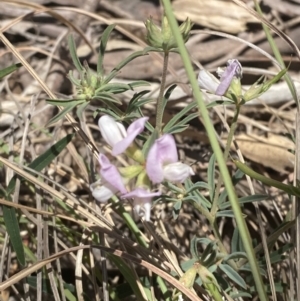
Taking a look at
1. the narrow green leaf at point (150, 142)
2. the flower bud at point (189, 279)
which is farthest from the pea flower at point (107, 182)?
the flower bud at point (189, 279)

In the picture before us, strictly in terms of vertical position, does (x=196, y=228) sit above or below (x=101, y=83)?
below

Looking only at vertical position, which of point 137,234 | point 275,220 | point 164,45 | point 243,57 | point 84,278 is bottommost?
point 84,278

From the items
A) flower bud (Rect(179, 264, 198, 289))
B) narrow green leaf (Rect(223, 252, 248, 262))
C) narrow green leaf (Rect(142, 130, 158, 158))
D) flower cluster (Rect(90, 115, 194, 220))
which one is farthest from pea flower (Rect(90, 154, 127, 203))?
narrow green leaf (Rect(223, 252, 248, 262))

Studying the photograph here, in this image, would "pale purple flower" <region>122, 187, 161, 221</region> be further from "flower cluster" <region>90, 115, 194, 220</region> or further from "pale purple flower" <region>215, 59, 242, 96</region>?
"pale purple flower" <region>215, 59, 242, 96</region>

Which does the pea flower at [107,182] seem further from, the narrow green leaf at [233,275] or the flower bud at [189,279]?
the narrow green leaf at [233,275]

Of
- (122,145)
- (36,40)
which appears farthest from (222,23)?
(122,145)

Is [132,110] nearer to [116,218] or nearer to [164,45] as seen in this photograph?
[164,45]

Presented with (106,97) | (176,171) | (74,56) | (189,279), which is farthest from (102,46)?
(189,279)

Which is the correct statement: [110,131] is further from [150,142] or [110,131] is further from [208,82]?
[208,82]
